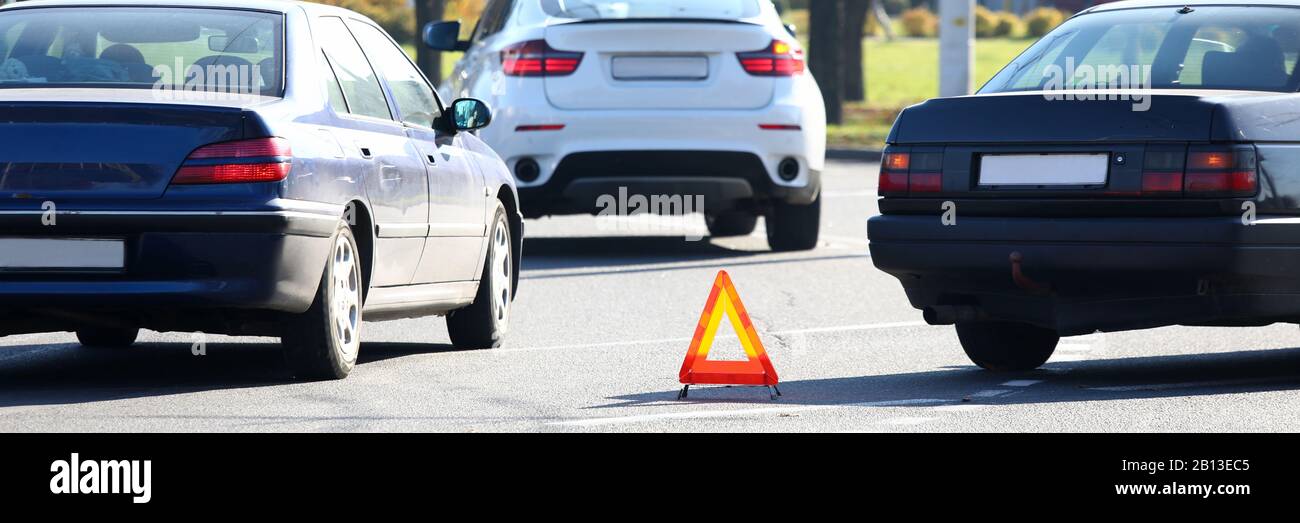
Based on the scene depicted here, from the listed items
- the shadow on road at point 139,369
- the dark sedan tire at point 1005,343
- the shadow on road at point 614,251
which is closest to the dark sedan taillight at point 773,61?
the shadow on road at point 614,251

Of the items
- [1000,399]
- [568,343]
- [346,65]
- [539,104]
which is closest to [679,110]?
[539,104]

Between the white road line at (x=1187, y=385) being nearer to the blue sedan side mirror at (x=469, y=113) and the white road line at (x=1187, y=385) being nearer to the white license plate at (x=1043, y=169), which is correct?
the white license plate at (x=1043, y=169)

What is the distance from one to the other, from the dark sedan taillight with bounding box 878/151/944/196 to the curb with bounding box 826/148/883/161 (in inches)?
728

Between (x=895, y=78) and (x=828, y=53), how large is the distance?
1806 centimetres

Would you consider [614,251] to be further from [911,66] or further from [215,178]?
[911,66]

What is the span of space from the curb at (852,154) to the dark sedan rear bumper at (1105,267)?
61.1ft

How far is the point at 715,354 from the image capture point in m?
9.64

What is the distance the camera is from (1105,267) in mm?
7965

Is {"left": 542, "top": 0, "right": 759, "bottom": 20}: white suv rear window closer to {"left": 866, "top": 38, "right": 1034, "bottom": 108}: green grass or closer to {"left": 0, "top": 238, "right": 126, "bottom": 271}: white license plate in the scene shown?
{"left": 0, "top": 238, "right": 126, "bottom": 271}: white license plate

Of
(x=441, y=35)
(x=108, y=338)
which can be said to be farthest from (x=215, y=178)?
(x=441, y=35)

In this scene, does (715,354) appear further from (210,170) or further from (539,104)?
(539,104)

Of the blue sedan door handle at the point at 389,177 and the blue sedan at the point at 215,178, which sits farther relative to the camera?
the blue sedan door handle at the point at 389,177

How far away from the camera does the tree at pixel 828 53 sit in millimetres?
32656

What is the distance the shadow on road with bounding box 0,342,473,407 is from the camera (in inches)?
318
